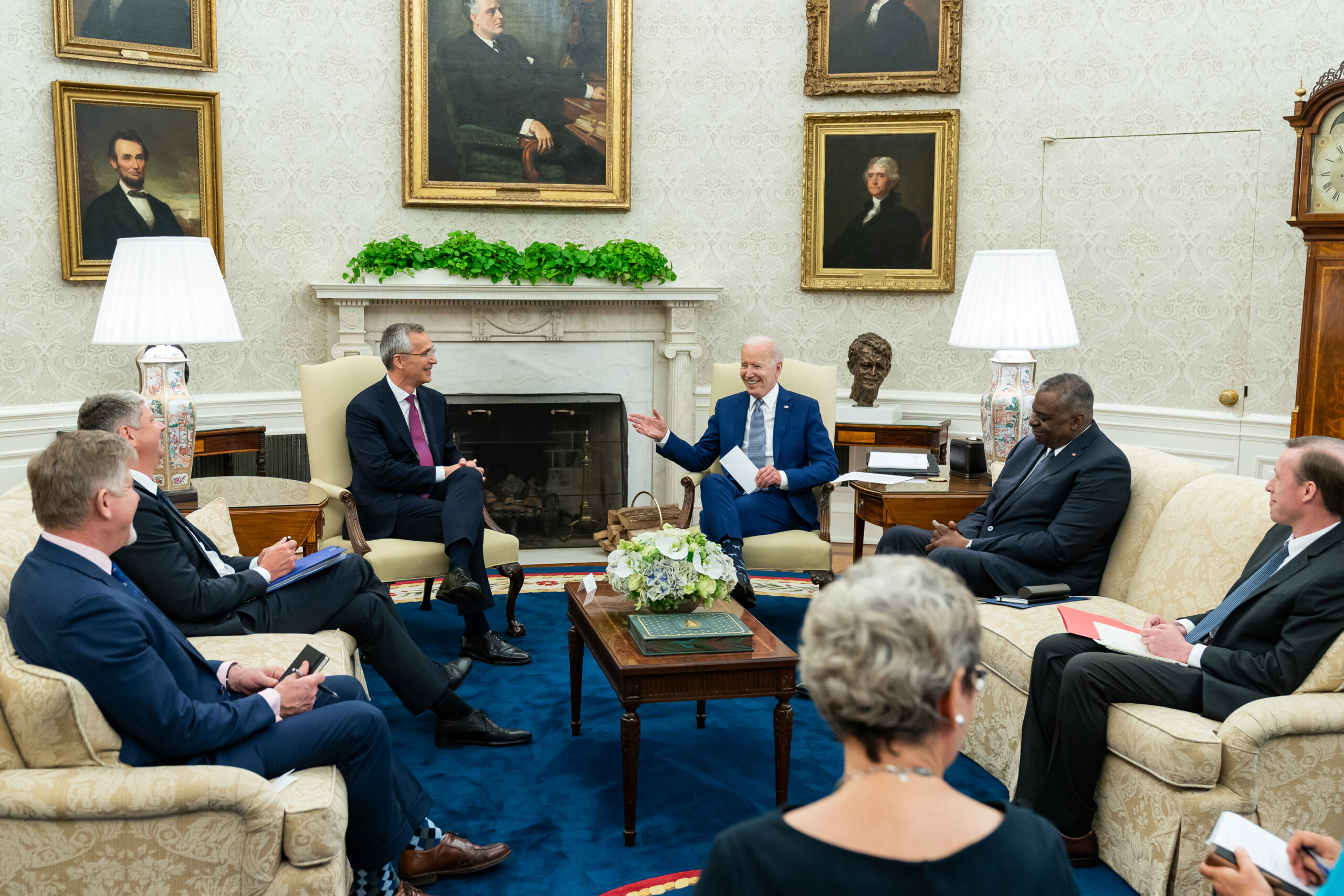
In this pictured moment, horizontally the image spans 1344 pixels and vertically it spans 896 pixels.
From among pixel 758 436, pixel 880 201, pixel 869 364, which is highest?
pixel 880 201

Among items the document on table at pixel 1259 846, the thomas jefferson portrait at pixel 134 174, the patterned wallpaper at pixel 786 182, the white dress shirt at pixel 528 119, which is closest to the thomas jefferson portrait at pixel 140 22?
the patterned wallpaper at pixel 786 182

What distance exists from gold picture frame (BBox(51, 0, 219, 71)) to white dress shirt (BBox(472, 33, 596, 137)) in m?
1.63

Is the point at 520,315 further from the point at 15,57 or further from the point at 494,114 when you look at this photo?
the point at 15,57

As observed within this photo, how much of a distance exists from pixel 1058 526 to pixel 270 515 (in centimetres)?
327

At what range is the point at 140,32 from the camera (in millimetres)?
6320

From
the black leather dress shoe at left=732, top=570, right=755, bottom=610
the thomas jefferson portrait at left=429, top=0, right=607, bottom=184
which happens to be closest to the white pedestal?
the black leather dress shoe at left=732, top=570, right=755, bottom=610

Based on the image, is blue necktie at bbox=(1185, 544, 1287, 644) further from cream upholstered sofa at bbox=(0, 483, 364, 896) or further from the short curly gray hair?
cream upholstered sofa at bbox=(0, 483, 364, 896)

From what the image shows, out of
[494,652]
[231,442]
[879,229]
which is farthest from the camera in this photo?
[879,229]

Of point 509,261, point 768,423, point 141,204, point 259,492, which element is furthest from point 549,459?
point 141,204

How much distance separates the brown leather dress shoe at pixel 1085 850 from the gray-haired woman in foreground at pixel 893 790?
2.10 meters

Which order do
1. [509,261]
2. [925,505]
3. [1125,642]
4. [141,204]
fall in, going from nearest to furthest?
[1125,642] < [925,505] < [141,204] < [509,261]

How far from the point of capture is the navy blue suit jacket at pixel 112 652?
7.73 ft

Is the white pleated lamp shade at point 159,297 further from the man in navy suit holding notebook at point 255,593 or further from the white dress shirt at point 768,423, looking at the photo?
the white dress shirt at point 768,423

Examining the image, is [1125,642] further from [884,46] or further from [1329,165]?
[884,46]
